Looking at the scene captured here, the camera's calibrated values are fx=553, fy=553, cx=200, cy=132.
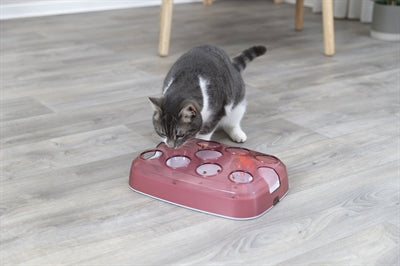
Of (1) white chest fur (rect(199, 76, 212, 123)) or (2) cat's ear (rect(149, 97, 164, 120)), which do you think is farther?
(1) white chest fur (rect(199, 76, 212, 123))

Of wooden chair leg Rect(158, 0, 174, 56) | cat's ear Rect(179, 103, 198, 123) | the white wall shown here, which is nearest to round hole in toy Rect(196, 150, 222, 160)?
cat's ear Rect(179, 103, 198, 123)

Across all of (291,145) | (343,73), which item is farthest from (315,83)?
(291,145)

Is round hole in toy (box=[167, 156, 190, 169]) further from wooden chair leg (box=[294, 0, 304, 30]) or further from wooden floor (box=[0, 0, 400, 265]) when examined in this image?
wooden chair leg (box=[294, 0, 304, 30])

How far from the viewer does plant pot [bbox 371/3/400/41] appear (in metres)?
2.74

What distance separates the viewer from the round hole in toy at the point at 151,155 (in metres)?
1.38

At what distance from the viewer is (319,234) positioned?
3.87 feet

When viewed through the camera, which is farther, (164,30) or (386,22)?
(386,22)

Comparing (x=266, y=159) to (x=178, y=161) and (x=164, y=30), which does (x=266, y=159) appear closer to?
(x=178, y=161)

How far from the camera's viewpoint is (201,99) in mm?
1415

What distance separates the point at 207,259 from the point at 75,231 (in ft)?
1.00

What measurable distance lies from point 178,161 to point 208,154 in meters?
0.08

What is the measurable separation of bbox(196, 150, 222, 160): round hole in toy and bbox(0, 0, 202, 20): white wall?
2.39 meters

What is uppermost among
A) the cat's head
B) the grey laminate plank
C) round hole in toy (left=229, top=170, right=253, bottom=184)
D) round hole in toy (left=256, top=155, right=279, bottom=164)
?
the cat's head

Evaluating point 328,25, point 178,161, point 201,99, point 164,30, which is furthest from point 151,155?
point 328,25
